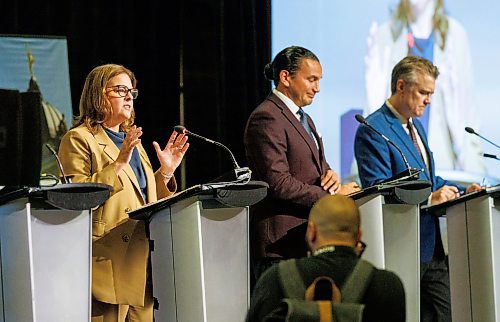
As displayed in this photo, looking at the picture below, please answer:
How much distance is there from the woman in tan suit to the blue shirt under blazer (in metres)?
1.09

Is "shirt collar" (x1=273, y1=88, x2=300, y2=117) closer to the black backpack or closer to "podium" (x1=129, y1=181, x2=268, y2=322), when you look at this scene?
"podium" (x1=129, y1=181, x2=268, y2=322)

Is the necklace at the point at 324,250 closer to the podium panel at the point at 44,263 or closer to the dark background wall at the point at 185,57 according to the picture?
the podium panel at the point at 44,263

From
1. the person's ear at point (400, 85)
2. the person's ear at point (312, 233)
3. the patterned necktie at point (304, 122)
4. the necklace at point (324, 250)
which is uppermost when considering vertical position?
the person's ear at point (400, 85)

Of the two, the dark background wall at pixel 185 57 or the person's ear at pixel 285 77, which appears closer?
the person's ear at pixel 285 77

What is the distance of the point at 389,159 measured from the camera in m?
5.07

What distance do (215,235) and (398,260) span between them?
921 mm

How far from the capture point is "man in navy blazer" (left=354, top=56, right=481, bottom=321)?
5.03 m

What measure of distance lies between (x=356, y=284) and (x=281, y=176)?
1.70 metres

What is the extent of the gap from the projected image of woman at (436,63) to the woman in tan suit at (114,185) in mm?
2398

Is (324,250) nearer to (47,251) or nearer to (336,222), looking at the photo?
(336,222)

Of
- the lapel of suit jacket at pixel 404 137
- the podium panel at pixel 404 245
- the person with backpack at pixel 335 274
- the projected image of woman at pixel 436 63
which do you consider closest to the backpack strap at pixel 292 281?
the person with backpack at pixel 335 274

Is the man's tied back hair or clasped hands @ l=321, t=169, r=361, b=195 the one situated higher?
the man's tied back hair

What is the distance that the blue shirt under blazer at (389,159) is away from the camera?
5.02 m

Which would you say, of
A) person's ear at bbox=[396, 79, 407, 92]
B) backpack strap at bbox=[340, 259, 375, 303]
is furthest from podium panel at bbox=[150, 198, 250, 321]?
person's ear at bbox=[396, 79, 407, 92]
